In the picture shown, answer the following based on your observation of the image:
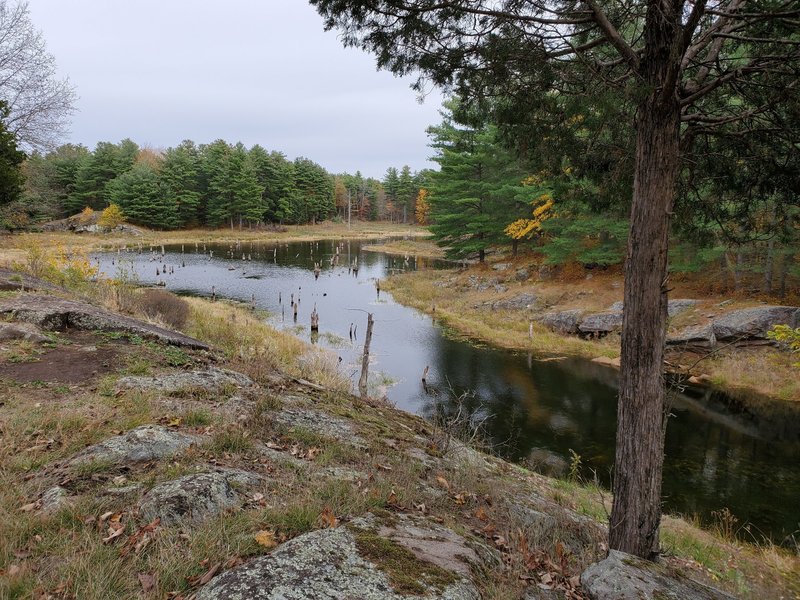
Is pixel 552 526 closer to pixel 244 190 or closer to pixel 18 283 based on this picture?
pixel 18 283

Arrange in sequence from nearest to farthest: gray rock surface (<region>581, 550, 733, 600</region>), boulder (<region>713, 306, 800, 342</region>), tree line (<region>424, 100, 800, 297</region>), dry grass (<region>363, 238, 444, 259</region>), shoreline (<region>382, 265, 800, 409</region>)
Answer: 1. gray rock surface (<region>581, 550, 733, 600</region>)
2. tree line (<region>424, 100, 800, 297</region>)
3. shoreline (<region>382, 265, 800, 409</region>)
4. boulder (<region>713, 306, 800, 342</region>)
5. dry grass (<region>363, 238, 444, 259</region>)

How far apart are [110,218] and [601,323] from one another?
60.8 m

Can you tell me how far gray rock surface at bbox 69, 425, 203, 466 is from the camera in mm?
4129

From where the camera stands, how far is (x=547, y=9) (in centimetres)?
459

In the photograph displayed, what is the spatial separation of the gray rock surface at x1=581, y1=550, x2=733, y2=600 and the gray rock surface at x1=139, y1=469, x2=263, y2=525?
285 cm

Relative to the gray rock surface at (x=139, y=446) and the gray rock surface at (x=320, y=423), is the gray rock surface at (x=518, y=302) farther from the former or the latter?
the gray rock surface at (x=139, y=446)

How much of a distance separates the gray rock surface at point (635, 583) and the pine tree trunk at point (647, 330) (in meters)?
0.84

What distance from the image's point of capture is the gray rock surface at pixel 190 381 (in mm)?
6309

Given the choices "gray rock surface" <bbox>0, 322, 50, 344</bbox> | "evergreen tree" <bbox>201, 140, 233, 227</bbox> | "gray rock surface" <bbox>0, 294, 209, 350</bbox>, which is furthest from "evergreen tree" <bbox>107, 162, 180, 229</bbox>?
"gray rock surface" <bbox>0, 322, 50, 344</bbox>

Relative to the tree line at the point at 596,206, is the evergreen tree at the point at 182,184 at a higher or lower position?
higher

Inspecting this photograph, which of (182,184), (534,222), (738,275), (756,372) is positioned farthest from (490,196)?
(182,184)

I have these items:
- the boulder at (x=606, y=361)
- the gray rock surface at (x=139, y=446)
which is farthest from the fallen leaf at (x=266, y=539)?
the boulder at (x=606, y=361)

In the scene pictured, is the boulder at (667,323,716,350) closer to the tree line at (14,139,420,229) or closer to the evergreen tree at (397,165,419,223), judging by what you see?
the tree line at (14,139,420,229)

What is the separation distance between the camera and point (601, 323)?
21781 mm
